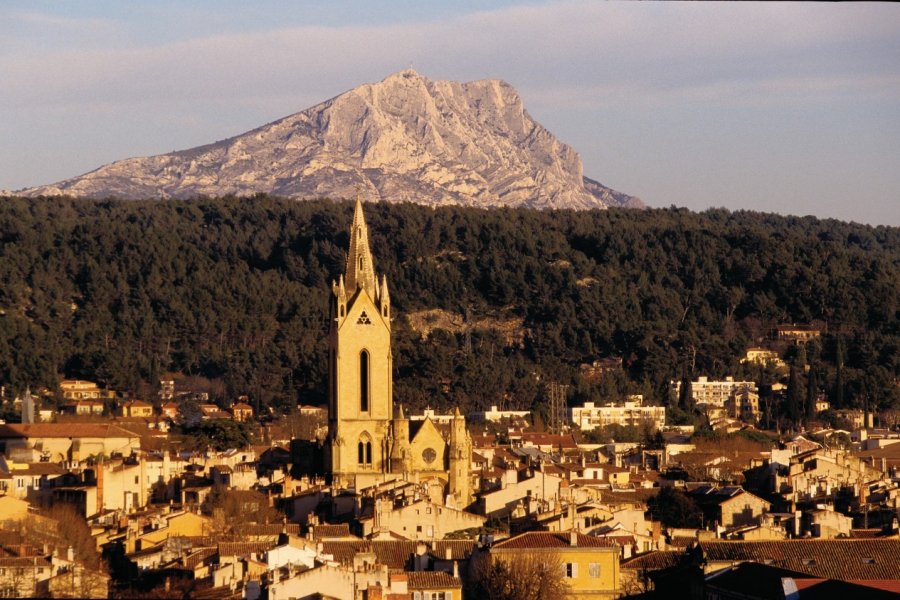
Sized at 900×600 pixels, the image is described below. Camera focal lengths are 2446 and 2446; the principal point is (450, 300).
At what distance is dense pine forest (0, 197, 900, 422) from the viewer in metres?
108

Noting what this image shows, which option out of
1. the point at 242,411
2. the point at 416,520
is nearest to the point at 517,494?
the point at 416,520

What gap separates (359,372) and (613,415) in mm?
Result: 39561

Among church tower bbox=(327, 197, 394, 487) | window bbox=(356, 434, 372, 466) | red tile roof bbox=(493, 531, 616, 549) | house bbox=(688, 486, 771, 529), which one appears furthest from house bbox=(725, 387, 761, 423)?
red tile roof bbox=(493, 531, 616, 549)

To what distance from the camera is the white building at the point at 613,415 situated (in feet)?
327

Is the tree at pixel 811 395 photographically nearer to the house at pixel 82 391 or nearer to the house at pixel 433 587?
the house at pixel 82 391

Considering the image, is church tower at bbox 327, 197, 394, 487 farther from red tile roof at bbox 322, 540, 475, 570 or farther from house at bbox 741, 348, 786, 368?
house at bbox 741, 348, 786, 368

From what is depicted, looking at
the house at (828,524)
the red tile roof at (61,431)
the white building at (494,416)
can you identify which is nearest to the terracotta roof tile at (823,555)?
the house at (828,524)

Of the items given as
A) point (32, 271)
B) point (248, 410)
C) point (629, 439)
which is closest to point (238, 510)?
point (629, 439)

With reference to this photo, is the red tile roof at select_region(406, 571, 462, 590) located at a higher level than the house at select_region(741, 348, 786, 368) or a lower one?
lower

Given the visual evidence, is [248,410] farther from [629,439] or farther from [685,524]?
[685,524]

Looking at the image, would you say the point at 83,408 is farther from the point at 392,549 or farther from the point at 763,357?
the point at 392,549

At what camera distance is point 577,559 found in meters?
36.7

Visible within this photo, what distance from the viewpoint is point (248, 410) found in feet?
333

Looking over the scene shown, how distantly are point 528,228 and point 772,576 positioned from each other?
111 meters
